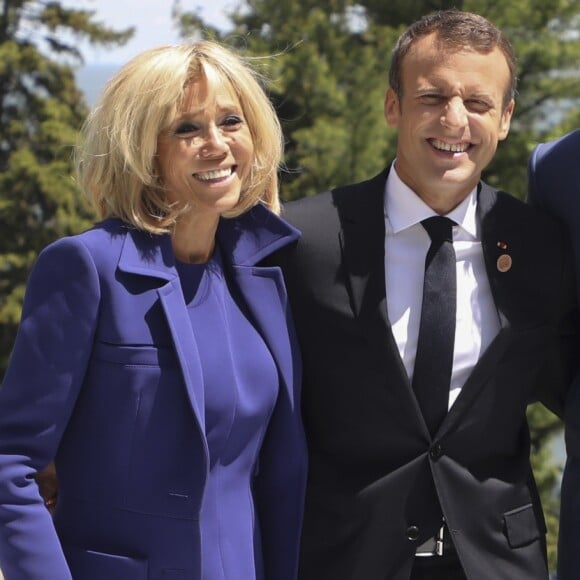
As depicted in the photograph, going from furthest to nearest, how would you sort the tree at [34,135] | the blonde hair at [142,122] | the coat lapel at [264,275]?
the tree at [34,135] → the coat lapel at [264,275] → the blonde hair at [142,122]

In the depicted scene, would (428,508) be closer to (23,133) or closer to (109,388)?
(109,388)

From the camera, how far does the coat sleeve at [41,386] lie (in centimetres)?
226

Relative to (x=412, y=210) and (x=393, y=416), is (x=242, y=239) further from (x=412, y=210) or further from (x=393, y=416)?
(x=393, y=416)

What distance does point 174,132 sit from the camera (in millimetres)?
2467

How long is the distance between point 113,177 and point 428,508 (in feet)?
3.61

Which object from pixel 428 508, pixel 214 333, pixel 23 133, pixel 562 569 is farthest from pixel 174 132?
pixel 23 133

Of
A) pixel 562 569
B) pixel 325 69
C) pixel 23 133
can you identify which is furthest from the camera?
pixel 23 133

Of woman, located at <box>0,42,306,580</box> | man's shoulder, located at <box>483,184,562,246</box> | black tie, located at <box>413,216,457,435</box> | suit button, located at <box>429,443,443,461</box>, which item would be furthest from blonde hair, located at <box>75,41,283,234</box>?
suit button, located at <box>429,443,443,461</box>

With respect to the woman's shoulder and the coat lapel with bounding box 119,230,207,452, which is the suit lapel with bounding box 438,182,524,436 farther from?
the woman's shoulder

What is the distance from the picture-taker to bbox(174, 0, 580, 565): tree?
475 inches

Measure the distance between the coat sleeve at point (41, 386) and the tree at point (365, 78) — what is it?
962 cm

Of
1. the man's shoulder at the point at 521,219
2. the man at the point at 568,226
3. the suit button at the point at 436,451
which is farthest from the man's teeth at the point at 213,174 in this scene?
the man at the point at 568,226

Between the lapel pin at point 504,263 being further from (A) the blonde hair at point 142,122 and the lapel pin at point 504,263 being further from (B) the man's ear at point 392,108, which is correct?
(A) the blonde hair at point 142,122

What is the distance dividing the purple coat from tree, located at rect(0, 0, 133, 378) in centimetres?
1203
